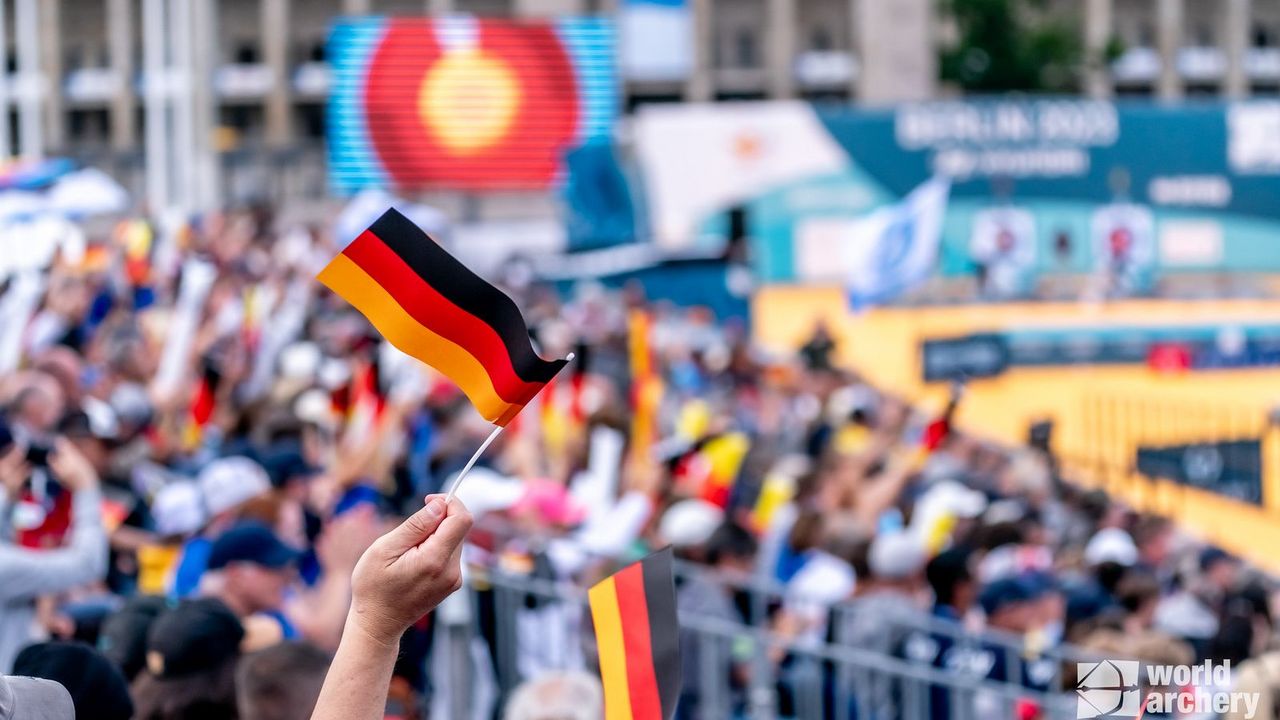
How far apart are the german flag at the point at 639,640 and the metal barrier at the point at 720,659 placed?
322 centimetres

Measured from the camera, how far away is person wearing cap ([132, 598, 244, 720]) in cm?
386

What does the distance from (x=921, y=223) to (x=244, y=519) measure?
9.98 meters

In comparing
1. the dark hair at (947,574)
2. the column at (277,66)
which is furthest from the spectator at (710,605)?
the column at (277,66)

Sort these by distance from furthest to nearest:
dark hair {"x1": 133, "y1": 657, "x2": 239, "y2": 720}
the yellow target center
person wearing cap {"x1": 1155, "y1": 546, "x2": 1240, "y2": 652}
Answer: the yellow target center
person wearing cap {"x1": 1155, "y1": 546, "x2": 1240, "y2": 652}
dark hair {"x1": 133, "y1": 657, "x2": 239, "y2": 720}

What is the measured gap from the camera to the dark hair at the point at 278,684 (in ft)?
11.9

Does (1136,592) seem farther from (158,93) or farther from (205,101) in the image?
(205,101)

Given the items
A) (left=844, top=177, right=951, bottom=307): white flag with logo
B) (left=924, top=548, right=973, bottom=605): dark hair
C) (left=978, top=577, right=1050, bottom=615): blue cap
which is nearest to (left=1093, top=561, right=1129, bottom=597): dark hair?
(left=978, top=577, right=1050, bottom=615): blue cap

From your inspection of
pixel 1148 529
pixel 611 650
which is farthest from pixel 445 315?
pixel 1148 529

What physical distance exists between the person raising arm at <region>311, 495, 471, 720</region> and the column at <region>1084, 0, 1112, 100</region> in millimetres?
59827

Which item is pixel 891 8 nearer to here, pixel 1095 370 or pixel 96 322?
pixel 1095 370

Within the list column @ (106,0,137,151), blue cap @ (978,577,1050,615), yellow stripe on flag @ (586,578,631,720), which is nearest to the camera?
yellow stripe on flag @ (586,578,631,720)

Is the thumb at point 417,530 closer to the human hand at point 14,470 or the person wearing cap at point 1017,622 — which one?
the human hand at point 14,470

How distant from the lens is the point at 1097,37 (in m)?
62.8

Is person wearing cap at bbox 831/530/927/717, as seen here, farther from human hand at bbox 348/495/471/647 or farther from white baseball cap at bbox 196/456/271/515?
human hand at bbox 348/495/471/647
